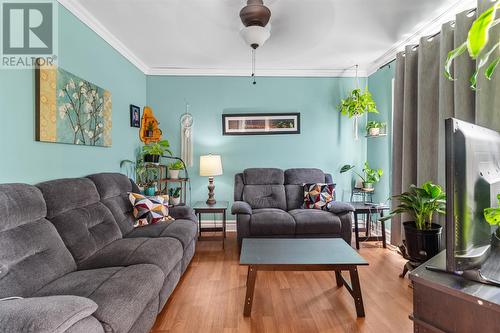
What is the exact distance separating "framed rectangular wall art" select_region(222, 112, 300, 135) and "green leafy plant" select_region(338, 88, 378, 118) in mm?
725

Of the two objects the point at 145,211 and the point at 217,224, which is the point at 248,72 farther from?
the point at 145,211

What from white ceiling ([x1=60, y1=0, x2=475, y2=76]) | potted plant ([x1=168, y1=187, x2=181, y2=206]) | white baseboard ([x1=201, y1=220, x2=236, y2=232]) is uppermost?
white ceiling ([x1=60, y1=0, x2=475, y2=76])

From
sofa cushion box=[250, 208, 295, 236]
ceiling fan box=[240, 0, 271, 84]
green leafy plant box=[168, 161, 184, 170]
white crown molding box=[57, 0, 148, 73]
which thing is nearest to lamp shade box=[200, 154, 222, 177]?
green leafy plant box=[168, 161, 184, 170]

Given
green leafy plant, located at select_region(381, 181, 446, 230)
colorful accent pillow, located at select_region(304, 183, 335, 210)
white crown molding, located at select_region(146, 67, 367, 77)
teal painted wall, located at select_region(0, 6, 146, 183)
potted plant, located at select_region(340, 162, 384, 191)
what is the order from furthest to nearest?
white crown molding, located at select_region(146, 67, 367, 77)
potted plant, located at select_region(340, 162, 384, 191)
colorful accent pillow, located at select_region(304, 183, 335, 210)
green leafy plant, located at select_region(381, 181, 446, 230)
teal painted wall, located at select_region(0, 6, 146, 183)

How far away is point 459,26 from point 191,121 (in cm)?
338

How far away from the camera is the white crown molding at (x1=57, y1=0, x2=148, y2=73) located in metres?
2.43

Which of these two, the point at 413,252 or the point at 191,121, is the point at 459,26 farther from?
the point at 191,121

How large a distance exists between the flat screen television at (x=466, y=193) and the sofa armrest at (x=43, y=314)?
1380 millimetres

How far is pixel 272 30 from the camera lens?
2.99m

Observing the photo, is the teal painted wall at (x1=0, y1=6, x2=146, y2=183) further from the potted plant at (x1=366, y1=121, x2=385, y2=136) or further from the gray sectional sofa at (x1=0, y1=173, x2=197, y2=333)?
the potted plant at (x1=366, y1=121, x2=385, y2=136)

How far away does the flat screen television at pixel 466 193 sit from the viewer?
87 cm

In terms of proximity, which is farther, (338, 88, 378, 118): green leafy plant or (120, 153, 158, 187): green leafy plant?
(338, 88, 378, 118): green leafy plant

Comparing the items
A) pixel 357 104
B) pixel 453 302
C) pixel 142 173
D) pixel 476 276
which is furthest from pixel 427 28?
pixel 142 173

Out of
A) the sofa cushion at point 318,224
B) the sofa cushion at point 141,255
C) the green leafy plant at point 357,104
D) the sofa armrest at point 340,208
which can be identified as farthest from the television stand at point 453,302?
the green leafy plant at point 357,104
